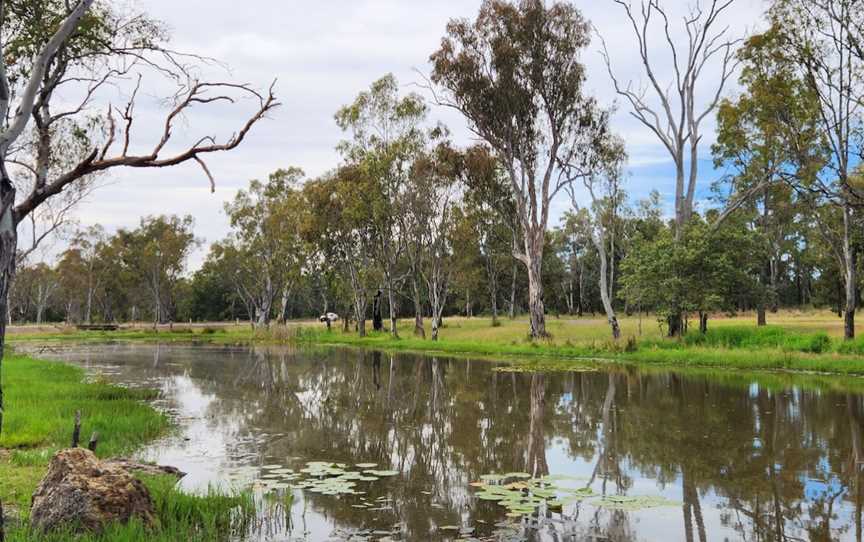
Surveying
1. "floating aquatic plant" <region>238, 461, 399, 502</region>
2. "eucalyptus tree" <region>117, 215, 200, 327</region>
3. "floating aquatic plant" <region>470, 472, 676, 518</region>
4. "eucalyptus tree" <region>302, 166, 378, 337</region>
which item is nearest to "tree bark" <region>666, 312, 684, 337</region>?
"eucalyptus tree" <region>302, 166, 378, 337</region>

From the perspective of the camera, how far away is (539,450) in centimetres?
1148

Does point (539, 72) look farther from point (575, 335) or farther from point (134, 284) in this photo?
point (134, 284)

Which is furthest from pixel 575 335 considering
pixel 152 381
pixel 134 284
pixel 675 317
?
pixel 134 284

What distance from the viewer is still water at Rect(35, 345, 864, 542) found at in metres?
7.39

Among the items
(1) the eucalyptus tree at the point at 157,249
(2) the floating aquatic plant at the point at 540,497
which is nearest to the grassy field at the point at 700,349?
(2) the floating aquatic plant at the point at 540,497

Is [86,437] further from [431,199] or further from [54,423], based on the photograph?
[431,199]

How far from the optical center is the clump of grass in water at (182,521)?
5801mm

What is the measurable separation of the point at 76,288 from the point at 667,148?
252 feet

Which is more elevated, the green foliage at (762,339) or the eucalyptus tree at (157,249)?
the eucalyptus tree at (157,249)

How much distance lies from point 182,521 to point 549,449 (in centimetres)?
667

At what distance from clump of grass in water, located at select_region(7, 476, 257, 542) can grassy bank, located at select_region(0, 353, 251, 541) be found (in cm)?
1

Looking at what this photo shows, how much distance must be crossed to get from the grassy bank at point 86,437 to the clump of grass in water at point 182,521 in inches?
0.4

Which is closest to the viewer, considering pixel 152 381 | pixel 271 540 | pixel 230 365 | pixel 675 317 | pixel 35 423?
pixel 271 540

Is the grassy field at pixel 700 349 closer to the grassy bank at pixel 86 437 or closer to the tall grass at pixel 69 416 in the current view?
the tall grass at pixel 69 416
